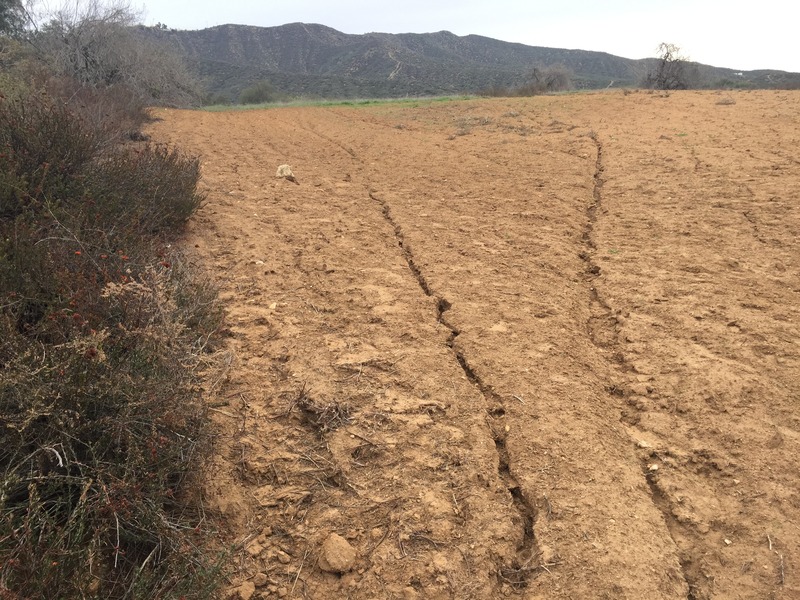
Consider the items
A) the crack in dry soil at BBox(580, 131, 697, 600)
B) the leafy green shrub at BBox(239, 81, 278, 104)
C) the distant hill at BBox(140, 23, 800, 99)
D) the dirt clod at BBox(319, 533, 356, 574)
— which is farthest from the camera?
the distant hill at BBox(140, 23, 800, 99)

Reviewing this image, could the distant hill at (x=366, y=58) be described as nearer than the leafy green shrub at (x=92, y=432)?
No

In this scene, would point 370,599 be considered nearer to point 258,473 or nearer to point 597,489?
point 258,473

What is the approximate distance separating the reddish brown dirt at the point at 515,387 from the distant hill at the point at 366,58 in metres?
40.1

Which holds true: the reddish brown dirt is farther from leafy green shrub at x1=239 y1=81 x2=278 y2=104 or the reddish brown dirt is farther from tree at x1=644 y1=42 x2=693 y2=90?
leafy green shrub at x1=239 y1=81 x2=278 y2=104

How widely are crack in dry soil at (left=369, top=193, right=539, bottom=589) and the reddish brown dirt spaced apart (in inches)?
0.4

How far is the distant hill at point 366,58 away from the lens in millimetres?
45719

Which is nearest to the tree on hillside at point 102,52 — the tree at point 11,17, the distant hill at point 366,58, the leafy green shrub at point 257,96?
the tree at point 11,17

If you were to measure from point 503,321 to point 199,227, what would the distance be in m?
3.06

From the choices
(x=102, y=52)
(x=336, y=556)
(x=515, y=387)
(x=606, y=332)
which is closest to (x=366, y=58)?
(x=102, y=52)

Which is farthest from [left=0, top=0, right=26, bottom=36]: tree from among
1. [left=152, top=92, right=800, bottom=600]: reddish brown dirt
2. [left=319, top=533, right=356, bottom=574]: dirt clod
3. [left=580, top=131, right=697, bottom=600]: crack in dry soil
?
[left=319, top=533, right=356, bottom=574]: dirt clod

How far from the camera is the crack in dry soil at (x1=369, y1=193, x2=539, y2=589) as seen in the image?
2.05 metres

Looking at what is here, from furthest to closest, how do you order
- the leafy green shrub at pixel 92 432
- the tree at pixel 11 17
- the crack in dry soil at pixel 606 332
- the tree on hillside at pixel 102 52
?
the tree at pixel 11 17, the tree on hillside at pixel 102 52, the crack in dry soil at pixel 606 332, the leafy green shrub at pixel 92 432

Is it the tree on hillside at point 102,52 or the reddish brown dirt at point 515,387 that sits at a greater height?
the tree on hillside at point 102,52

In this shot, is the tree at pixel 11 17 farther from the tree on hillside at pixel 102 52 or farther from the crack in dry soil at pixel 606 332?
the crack in dry soil at pixel 606 332
